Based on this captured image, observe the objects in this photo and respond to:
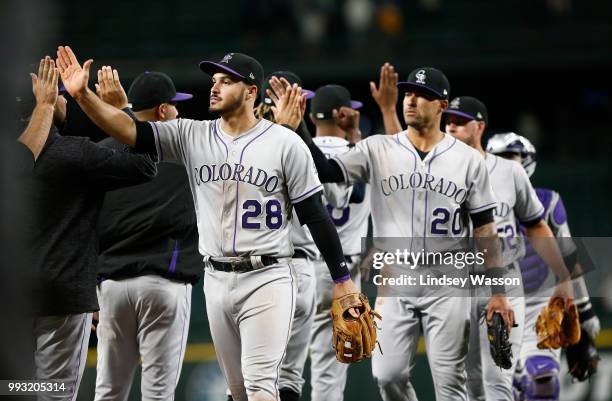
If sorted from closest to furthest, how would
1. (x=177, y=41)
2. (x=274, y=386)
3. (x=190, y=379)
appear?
(x=274, y=386) → (x=190, y=379) → (x=177, y=41)

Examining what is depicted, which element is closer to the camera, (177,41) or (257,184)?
(257,184)

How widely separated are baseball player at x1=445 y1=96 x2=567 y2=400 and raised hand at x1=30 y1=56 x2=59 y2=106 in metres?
2.83

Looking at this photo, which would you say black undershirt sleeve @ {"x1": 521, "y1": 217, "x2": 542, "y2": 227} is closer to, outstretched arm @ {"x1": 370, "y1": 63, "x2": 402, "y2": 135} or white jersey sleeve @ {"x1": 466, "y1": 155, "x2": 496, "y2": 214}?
white jersey sleeve @ {"x1": 466, "y1": 155, "x2": 496, "y2": 214}

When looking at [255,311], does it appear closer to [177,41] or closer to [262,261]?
[262,261]

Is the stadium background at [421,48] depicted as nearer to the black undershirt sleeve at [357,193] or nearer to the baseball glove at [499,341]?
the black undershirt sleeve at [357,193]

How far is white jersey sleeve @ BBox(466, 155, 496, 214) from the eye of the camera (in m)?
5.21

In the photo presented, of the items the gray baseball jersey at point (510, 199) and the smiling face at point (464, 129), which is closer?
the gray baseball jersey at point (510, 199)

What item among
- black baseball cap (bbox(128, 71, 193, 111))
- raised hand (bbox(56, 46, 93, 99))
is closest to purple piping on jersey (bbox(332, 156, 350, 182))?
black baseball cap (bbox(128, 71, 193, 111))

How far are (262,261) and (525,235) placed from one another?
124 inches

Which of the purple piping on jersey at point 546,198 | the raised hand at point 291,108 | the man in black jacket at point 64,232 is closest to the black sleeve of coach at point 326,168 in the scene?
the raised hand at point 291,108

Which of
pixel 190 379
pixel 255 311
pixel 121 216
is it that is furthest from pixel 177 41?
pixel 255 311

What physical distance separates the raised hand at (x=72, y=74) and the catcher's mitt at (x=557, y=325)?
351cm

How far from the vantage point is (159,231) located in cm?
492

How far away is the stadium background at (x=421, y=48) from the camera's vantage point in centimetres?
1416
